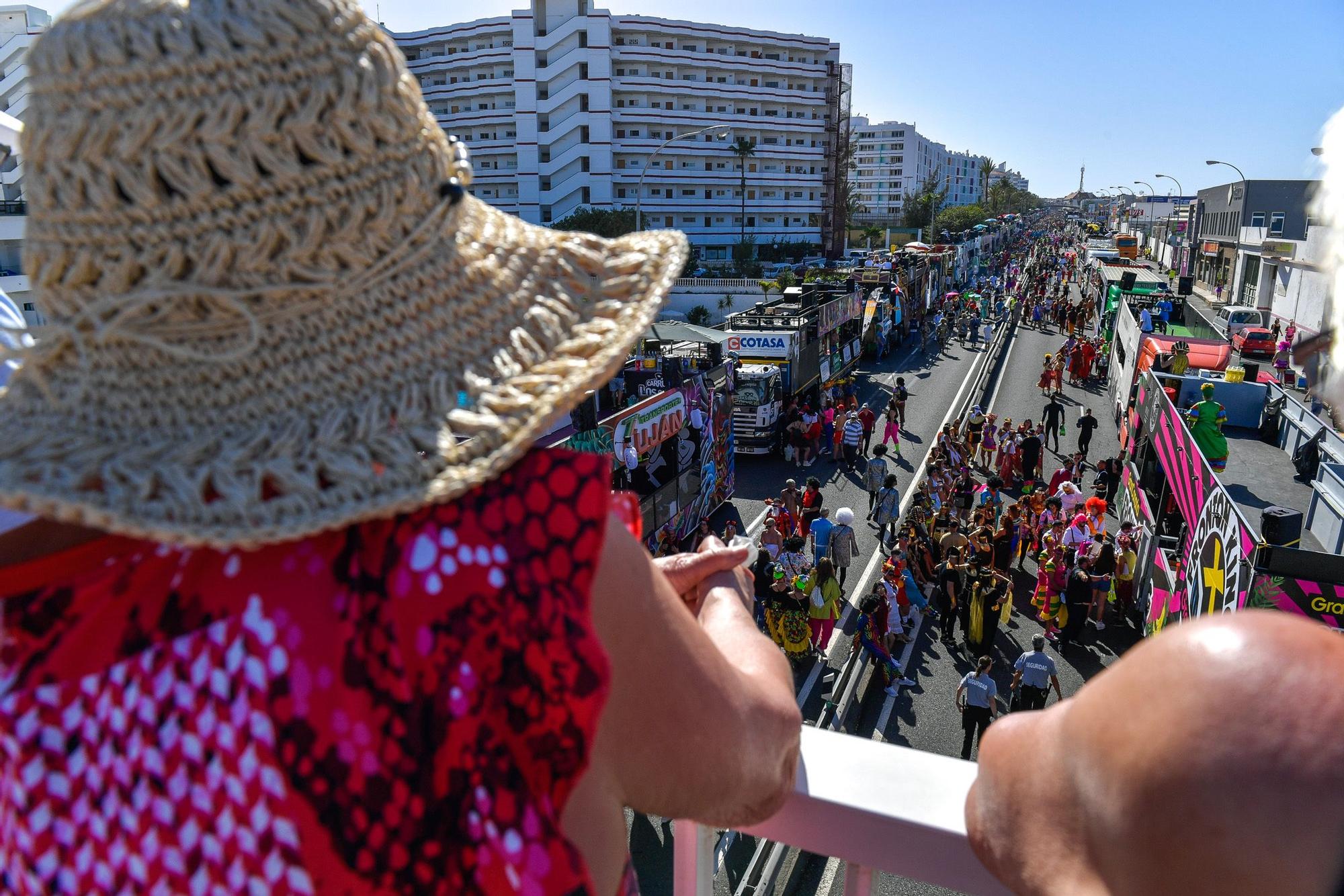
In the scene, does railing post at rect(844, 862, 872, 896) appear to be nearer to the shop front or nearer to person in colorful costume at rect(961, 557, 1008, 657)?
person in colorful costume at rect(961, 557, 1008, 657)

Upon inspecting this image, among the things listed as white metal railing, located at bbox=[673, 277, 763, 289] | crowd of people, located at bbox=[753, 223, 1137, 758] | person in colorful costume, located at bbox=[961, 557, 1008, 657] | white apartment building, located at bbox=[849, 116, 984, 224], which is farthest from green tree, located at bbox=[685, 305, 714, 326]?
white apartment building, located at bbox=[849, 116, 984, 224]

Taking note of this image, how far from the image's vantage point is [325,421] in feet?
2.67

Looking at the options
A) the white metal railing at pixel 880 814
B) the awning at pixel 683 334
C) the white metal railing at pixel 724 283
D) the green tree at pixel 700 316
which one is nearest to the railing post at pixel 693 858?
the white metal railing at pixel 880 814

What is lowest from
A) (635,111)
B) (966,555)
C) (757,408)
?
(966,555)

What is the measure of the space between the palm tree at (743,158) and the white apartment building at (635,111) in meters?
0.55

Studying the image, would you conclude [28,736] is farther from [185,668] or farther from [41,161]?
[41,161]

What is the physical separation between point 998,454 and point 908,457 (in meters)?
2.32

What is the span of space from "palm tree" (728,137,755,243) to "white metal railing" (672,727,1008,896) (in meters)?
59.8

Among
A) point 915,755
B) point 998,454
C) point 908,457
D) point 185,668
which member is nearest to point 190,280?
point 185,668

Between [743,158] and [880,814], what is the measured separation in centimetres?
6334

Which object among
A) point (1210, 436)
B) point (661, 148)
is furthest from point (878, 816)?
point (661, 148)

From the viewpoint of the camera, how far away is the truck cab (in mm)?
17594

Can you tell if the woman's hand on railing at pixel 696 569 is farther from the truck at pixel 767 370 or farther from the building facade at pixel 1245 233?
the building facade at pixel 1245 233

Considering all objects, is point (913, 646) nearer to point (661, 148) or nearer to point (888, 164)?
point (661, 148)
